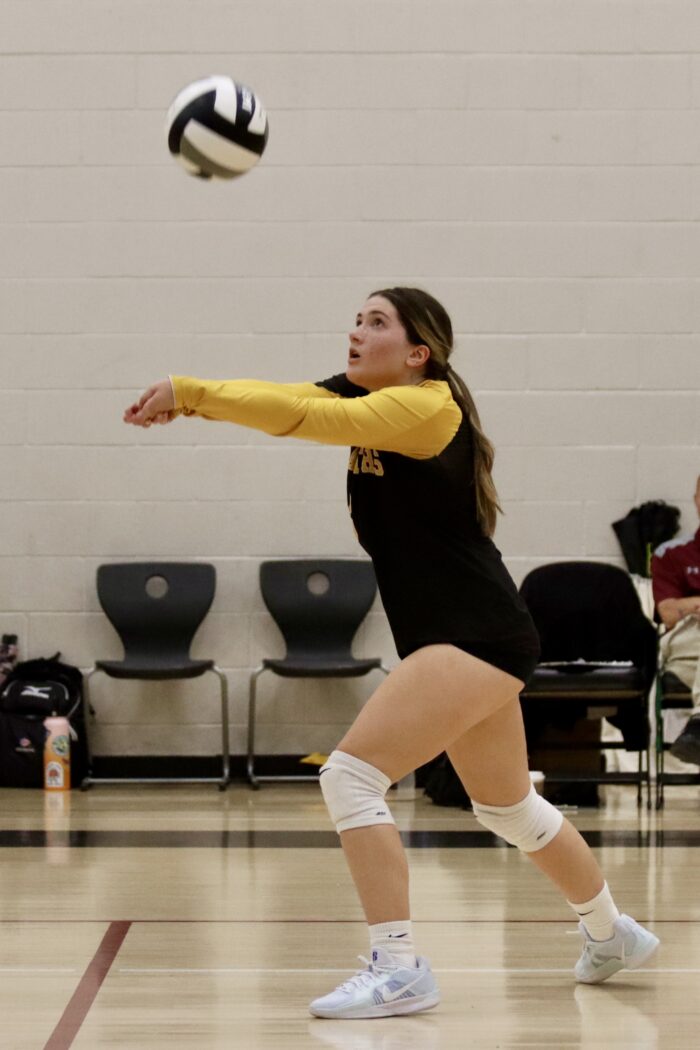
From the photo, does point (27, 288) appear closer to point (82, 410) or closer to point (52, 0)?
point (82, 410)

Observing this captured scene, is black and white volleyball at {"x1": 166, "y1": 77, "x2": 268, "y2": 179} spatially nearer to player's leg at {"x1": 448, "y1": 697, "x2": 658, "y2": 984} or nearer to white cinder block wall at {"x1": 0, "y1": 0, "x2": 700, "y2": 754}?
player's leg at {"x1": 448, "y1": 697, "x2": 658, "y2": 984}

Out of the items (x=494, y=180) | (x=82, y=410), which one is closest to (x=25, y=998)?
(x=82, y=410)

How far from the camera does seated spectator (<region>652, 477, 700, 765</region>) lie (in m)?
6.71

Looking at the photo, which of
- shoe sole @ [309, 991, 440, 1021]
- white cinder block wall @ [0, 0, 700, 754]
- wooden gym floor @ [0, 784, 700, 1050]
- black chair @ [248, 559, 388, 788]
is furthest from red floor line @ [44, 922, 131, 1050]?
white cinder block wall @ [0, 0, 700, 754]

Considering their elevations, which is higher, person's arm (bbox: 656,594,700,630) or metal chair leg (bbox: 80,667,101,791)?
person's arm (bbox: 656,594,700,630)

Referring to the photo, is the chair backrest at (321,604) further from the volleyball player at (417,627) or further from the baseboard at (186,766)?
the volleyball player at (417,627)

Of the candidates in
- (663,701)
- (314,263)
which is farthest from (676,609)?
(314,263)

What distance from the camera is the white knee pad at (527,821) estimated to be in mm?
Answer: 3119

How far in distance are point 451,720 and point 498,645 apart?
21cm

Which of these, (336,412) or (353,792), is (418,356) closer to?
(336,412)

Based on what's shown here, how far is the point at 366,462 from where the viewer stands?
3152 mm

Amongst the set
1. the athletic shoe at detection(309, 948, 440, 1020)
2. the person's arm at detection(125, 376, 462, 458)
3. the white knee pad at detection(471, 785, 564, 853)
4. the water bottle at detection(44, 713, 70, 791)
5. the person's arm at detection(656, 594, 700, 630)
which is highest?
the person's arm at detection(125, 376, 462, 458)

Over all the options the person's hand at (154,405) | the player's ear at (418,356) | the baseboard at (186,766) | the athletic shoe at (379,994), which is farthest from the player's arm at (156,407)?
the baseboard at (186,766)

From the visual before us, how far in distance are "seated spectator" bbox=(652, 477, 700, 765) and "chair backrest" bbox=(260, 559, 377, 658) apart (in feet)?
5.12
